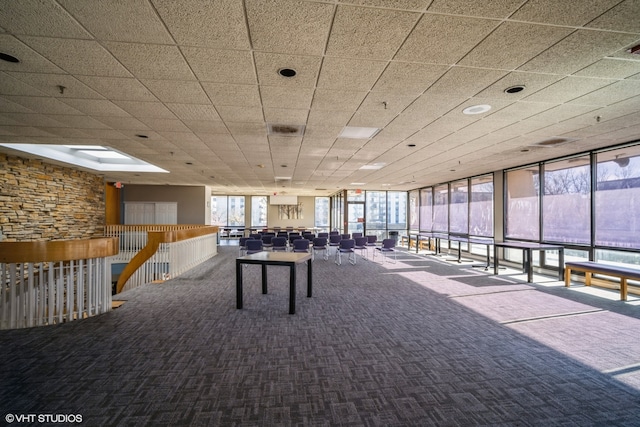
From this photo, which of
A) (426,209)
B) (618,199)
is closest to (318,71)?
(618,199)

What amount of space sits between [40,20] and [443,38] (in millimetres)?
3366

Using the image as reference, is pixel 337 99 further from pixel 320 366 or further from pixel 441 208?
pixel 441 208

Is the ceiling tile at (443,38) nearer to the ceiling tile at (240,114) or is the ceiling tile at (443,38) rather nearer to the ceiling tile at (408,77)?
the ceiling tile at (408,77)

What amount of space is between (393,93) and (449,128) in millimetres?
1987

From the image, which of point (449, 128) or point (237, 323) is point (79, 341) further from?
point (449, 128)

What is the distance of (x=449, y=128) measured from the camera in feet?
16.5

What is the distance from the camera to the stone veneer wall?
7215 mm

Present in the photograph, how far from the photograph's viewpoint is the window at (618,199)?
19.1ft

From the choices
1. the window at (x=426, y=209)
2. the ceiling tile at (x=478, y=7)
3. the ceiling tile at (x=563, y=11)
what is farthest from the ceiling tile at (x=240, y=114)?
the window at (x=426, y=209)

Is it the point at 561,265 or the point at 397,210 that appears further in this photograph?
the point at 397,210

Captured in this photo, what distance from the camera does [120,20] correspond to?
2285 mm

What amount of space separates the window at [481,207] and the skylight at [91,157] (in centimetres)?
1141

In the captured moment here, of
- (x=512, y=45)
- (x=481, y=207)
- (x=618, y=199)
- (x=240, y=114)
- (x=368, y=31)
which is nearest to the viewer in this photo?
(x=368, y=31)

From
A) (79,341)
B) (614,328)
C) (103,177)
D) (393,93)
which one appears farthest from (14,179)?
(614,328)
